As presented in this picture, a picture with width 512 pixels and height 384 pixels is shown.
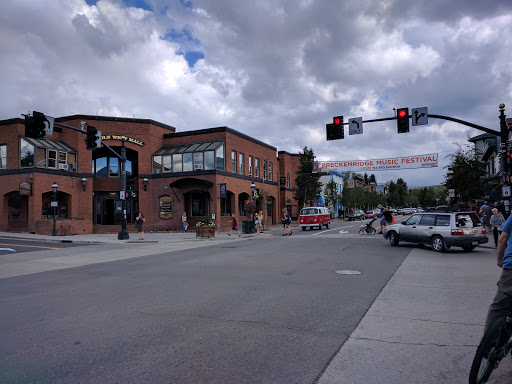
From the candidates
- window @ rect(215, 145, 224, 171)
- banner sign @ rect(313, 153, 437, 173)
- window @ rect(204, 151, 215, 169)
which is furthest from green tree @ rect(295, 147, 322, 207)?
window @ rect(204, 151, 215, 169)

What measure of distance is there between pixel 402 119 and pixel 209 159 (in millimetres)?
18660

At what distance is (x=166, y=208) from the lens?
33.6 metres

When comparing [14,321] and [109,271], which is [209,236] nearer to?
[109,271]

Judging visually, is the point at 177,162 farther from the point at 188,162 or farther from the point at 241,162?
the point at 241,162

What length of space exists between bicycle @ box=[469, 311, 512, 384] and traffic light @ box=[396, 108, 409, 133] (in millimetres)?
14854

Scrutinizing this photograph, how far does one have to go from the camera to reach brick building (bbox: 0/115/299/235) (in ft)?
98.0

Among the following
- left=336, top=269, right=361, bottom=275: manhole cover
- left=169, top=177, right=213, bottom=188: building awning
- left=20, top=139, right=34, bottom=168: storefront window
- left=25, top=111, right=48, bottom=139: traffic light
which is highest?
left=20, top=139, right=34, bottom=168: storefront window

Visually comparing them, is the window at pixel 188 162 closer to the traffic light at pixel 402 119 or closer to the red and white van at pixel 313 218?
the red and white van at pixel 313 218

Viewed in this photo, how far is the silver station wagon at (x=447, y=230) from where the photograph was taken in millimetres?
14305

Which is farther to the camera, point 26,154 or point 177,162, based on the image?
point 177,162

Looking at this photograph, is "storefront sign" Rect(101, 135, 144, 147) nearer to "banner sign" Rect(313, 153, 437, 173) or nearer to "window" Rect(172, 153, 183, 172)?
"window" Rect(172, 153, 183, 172)

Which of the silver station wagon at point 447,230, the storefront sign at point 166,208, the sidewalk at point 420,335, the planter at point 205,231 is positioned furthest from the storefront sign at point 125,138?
the sidewalk at point 420,335

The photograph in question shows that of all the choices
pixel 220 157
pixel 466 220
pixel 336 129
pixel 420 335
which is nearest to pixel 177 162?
pixel 220 157

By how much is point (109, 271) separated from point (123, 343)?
7061 mm
